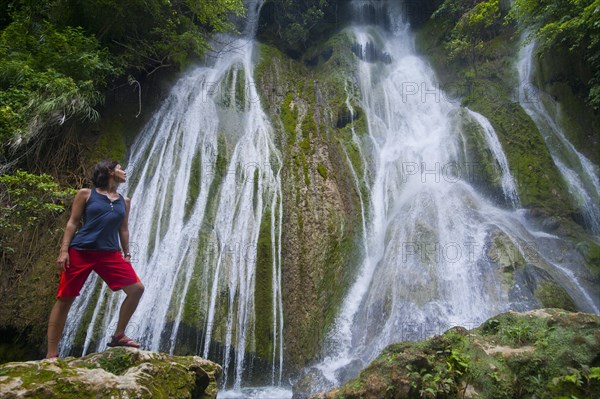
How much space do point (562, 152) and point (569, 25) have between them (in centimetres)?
316

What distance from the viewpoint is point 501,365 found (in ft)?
9.38

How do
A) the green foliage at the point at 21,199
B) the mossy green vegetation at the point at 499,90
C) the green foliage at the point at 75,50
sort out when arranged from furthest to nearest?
the mossy green vegetation at the point at 499,90 < the green foliage at the point at 75,50 < the green foliage at the point at 21,199

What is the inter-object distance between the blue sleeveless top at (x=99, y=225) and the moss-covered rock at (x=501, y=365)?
247cm

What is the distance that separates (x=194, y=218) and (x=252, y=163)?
6.71 ft

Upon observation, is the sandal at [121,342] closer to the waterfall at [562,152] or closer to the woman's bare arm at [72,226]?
the woman's bare arm at [72,226]

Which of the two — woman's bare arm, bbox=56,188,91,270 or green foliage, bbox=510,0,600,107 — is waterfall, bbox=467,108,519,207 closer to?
green foliage, bbox=510,0,600,107

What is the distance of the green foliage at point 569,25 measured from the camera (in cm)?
818

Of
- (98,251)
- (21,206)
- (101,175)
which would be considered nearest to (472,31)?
(101,175)

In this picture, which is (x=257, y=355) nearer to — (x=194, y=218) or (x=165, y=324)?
(x=165, y=324)

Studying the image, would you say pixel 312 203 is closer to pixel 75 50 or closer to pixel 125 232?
pixel 125 232

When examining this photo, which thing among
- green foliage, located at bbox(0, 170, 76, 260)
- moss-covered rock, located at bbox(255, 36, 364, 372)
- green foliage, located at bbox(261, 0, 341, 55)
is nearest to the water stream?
moss-covered rock, located at bbox(255, 36, 364, 372)

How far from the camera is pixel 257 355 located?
5637 millimetres

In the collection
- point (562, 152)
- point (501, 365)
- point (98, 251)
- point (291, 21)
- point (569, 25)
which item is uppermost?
point (291, 21)

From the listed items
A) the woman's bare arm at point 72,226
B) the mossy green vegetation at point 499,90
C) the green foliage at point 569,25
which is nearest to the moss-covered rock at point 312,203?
the woman's bare arm at point 72,226
